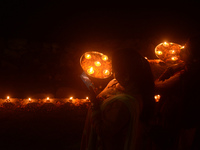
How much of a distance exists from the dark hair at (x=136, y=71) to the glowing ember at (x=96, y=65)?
1.79 ft

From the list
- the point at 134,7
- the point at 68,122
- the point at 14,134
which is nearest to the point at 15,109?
the point at 14,134

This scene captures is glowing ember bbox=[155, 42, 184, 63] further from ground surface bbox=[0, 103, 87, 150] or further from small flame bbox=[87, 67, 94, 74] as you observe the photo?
ground surface bbox=[0, 103, 87, 150]

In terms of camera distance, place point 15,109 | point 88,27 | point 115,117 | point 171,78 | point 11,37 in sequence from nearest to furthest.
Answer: point 115,117, point 171,78, point 15,109, point 88,27, point 11,37

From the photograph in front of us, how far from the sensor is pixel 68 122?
5.10 m

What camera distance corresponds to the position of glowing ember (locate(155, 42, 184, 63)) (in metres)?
2.78

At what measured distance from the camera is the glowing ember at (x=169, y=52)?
278 centimetres

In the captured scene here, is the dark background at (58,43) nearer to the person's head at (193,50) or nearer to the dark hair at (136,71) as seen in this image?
the person's head at (193,50)

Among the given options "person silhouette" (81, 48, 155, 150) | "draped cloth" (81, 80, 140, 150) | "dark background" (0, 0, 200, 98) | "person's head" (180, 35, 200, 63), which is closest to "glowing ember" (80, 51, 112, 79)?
"person silhouette" (81, 48, 155, 150)

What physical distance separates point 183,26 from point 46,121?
4.95 m

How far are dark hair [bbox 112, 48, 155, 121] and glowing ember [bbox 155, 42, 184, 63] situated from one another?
4.44 ft

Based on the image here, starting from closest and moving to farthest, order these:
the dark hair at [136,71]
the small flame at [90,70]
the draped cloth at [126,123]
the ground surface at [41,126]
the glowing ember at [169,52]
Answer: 1. the draped cloth at [126,123]
2. the dark hair at [136,71]
3. the small flame at [90,70]
4. the glowing ember at [169,52]
5. the ground surface at [41,126]

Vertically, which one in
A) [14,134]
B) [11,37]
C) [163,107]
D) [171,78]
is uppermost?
[11,37]

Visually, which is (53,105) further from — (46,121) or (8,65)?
(8,65)

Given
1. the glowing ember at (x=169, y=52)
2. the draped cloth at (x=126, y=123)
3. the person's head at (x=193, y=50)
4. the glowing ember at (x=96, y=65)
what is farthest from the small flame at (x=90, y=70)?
the glowing ember at (x=169, y=52)
